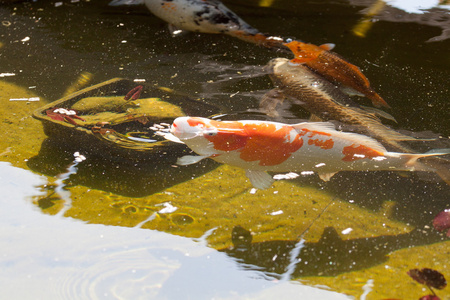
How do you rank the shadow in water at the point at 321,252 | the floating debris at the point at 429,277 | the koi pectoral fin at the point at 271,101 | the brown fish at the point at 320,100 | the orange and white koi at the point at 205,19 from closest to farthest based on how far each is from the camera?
the floating debris at the point at 429,277 → the shadow in water at the point at 321,252 → the brown fish at the point at 320,100 → the koi pectoral fin at the point at 271,101 → the orange and white koi at the point at 205,19

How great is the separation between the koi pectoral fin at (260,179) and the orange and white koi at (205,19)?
1.74 m

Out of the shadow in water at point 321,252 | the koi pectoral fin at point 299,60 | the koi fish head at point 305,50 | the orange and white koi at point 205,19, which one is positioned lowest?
the shadow in water at point 321,252

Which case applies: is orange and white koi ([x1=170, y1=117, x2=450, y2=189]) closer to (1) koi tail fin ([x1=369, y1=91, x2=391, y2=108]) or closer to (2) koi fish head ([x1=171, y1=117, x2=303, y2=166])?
(2) koi fish head ([x1=171, y1=117, x2=303, y2=166])

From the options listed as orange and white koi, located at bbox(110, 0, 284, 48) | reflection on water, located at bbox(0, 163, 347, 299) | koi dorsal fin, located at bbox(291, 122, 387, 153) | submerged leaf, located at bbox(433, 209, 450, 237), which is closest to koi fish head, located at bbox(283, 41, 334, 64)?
orange and white koi, located at bbox(110, 0, 284, 48)

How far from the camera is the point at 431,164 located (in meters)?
2.04

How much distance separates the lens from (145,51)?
11.5ft

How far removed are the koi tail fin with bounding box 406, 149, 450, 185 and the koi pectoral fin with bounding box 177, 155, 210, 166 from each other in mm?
1021

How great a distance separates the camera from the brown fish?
7.51 ft

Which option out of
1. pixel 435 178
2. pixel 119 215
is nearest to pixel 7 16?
pixel 119 215

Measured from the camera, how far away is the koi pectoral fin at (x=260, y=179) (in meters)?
2.02

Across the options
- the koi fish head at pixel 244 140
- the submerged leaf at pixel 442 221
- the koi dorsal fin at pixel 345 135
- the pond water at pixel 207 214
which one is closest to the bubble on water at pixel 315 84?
the pond water at pixel 207 214

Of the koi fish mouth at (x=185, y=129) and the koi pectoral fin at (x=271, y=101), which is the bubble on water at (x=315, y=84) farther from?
the koi fish mouth at (x=185, y=129)

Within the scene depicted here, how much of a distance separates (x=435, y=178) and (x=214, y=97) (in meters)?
1.41

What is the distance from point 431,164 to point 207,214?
112cm
